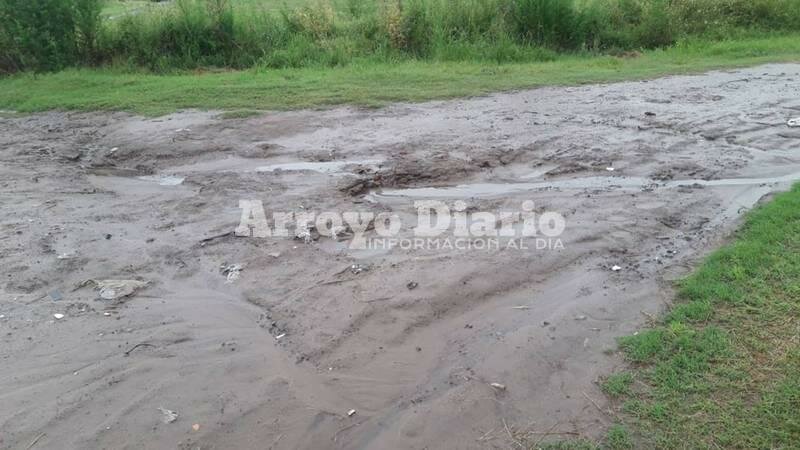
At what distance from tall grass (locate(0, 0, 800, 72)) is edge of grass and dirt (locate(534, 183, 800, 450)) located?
9.16 meters

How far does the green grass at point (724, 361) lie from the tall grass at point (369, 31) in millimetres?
9164

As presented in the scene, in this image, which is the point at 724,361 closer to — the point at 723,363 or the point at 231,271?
the point at 723,363

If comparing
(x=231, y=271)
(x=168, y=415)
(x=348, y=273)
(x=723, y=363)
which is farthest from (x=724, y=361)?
(x=231, y=271)

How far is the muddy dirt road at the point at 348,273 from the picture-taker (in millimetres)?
3711

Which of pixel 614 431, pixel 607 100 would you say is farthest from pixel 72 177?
pixel 607 100

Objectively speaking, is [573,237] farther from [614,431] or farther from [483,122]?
[483,122]

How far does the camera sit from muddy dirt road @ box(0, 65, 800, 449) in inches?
146

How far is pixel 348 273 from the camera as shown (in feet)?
16.7

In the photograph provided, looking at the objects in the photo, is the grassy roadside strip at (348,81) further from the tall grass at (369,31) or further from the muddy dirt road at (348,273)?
the muddy dirt road at (348,273)

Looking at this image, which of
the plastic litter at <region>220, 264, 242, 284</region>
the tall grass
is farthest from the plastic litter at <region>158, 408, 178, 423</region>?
the tall grass

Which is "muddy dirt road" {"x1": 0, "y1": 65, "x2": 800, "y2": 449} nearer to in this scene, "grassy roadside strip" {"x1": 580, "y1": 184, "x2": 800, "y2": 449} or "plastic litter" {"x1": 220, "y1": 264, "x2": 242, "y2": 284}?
"plastic litter" {"x1": 220, "y1": 264, "x2": 242, "y2": 284}

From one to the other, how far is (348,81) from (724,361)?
8.62m

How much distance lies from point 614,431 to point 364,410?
137cm

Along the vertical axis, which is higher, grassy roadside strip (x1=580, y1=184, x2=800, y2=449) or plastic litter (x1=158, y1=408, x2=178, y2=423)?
grassy roadside strip (x1=580, y1=184, x2=800, y2=449)
